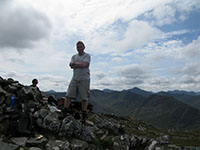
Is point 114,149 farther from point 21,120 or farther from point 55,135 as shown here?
point 21,120

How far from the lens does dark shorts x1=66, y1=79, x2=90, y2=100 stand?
31.7 feet

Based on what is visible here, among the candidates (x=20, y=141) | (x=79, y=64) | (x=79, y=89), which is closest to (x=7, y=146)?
(x=20, y=141)

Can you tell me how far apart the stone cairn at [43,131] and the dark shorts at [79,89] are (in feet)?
4.98

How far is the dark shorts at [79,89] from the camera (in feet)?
31.7

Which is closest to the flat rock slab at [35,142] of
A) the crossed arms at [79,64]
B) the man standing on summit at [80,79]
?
the man standing on summit at [80,79]

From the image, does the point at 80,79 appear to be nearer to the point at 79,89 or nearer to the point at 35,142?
the point at 79,89

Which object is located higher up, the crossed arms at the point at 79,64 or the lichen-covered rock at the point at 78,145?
the crossed arms at the point at 79,64

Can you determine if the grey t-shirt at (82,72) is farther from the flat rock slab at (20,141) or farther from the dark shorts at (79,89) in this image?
the flat rock slab at (20,141)

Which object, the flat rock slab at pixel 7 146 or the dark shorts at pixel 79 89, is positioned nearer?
the flat rock slab at pixel 7 146

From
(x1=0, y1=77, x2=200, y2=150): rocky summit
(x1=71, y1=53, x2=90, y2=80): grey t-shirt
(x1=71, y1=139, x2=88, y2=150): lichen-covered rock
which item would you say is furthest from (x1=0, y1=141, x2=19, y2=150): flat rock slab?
(x1=71, y1=53, x2=90, y2=80): grey t-shirt

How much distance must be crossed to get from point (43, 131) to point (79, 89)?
3.13 m

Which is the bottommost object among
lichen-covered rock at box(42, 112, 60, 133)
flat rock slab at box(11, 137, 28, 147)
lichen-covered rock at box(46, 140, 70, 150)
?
lichen-covered rock at box(46, 140, 70, 150)

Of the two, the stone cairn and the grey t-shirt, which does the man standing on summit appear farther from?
the stone cairn

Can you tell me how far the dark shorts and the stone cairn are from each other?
4.98ft
